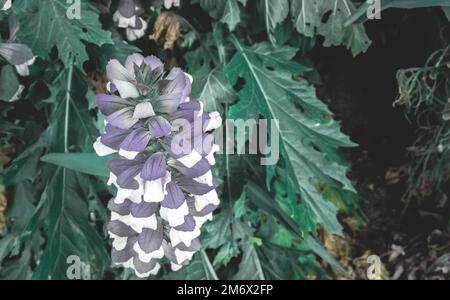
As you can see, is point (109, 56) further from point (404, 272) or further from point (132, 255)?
point (404, 272)

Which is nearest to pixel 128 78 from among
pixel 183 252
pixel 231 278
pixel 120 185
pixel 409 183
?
pixel 120 185

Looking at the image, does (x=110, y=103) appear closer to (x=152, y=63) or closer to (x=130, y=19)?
(x=152, y=63)

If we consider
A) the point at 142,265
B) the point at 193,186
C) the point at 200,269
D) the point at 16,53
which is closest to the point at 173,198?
the point at 193,186

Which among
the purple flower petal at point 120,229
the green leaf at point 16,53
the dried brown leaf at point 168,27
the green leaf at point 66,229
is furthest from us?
the dried brown leaf at point 168,27

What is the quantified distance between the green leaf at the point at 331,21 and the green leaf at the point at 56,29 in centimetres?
37

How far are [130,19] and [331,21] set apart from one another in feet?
1.24

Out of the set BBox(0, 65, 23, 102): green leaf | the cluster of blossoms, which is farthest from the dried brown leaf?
the cluster of blossoms

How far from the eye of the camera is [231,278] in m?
1.32

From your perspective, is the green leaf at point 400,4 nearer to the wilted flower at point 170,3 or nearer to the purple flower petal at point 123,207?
the wilted flower at point 170,3

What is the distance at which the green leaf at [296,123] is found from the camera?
114cm

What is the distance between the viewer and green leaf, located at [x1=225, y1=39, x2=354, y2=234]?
1138mm

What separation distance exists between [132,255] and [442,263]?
2.66 feet

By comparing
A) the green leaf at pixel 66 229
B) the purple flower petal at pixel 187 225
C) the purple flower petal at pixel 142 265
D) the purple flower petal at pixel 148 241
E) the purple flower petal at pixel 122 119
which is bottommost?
the green leaf at pixel 66 229

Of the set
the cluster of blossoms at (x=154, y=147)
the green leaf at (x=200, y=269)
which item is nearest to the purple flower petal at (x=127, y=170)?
the cluster of blossoms at (x=154, y=147)
